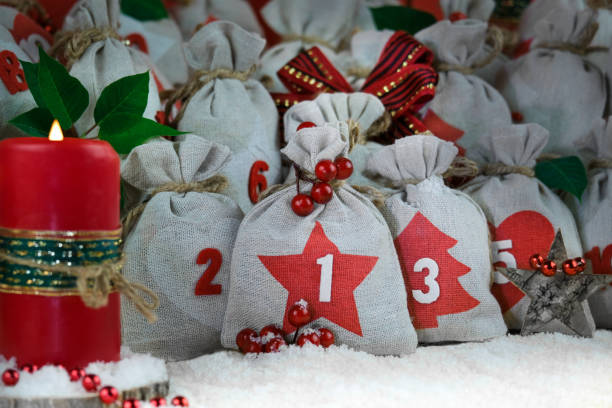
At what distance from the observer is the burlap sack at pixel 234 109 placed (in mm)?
1160

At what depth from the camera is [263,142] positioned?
3.93 ft

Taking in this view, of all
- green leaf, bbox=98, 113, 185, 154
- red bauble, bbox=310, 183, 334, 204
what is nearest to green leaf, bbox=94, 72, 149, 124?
green leaf, bbox=98, 113, 185, 154

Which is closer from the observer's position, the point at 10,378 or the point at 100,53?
the point at 10,378

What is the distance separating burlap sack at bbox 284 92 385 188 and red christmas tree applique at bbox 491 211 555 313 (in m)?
0.24

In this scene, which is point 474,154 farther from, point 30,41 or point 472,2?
point 30,41

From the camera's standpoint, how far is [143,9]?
151cm

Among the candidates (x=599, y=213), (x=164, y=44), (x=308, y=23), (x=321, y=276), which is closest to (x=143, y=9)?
(x=164, y=44)

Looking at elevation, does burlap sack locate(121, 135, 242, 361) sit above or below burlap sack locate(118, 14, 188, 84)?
below

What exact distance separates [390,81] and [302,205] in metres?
0.42

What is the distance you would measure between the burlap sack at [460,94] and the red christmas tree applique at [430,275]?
0.31m

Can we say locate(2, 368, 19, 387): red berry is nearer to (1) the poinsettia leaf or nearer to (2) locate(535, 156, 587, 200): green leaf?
(1) the poinsettia leaf

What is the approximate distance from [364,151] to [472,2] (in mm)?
542

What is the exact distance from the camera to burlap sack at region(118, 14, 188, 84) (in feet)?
4.94

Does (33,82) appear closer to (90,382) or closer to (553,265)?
(90,382)
